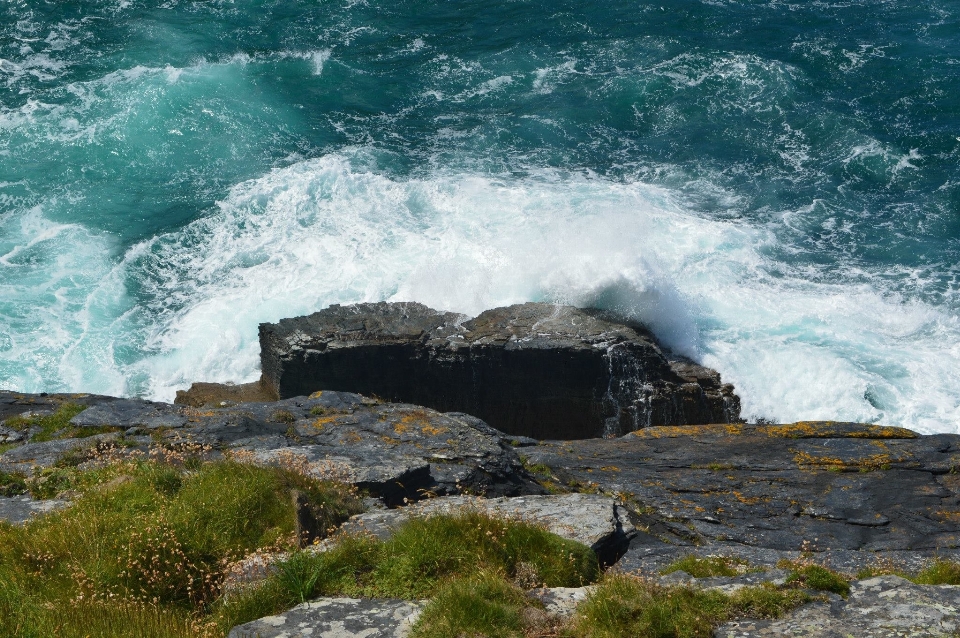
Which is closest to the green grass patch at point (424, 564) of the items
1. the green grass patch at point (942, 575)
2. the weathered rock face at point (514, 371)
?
the green grass patch at point (942, 575)

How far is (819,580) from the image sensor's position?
550 centimetres

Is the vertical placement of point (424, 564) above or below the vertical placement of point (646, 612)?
below

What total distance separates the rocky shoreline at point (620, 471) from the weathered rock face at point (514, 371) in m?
3.31

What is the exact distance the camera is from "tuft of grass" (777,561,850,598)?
5.46m

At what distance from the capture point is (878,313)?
19.9m

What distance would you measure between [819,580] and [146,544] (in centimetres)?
→ 436

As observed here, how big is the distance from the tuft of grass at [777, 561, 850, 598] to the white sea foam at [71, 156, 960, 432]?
11973mm

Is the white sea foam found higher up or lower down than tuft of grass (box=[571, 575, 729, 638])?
lower down

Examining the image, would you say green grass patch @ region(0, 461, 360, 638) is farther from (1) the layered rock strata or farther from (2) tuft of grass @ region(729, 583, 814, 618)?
(2) tuft of grass @ region(729, 583, 814, 618)

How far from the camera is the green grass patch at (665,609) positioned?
16.8 ft

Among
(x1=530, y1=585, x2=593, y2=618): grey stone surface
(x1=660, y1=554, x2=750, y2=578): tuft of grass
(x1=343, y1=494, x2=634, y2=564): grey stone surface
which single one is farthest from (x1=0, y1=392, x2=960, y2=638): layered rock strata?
(x1=530, y1=585, x2=593, y2=618): grey stone surface

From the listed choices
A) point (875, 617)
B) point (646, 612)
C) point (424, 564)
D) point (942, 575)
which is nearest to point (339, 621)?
point (424, 564)

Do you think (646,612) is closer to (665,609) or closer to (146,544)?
(665,609)

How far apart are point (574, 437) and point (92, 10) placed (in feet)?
89.1
